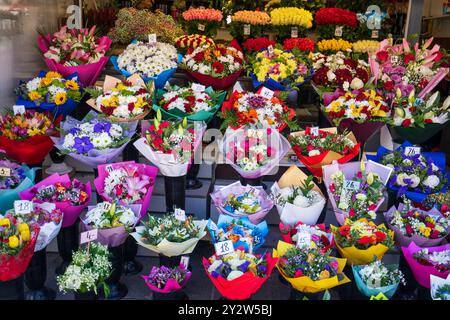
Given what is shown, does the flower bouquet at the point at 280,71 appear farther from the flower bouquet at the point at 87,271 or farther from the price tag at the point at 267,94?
the flower bouquet at the point at 87,271

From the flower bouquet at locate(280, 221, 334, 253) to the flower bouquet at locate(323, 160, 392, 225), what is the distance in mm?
228

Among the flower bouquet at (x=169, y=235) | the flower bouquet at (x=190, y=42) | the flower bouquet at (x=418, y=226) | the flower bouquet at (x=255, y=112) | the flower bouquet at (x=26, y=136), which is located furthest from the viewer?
the flower bouquet at (x=190, y=42)

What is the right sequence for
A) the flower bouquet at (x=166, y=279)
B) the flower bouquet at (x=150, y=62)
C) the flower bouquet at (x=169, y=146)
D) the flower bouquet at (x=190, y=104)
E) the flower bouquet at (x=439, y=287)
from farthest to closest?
the flower bouquet at (x=150, y=62) → the flower bouquet at (x=190, y=104) → the flower bouquet at (x=169, y=146) → the flower bouquet at (x=166, y=279) → the flower bouquet at (x=439, y=287)

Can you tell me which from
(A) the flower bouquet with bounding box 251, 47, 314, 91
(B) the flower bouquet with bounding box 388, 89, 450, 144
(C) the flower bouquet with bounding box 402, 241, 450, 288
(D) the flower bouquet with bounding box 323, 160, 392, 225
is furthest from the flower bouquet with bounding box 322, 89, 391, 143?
(C) the flower bouquet with bounding box 402, 241, 450, 288

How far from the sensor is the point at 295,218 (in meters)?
3.12

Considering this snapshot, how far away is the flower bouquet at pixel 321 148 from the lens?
3428 millimetres

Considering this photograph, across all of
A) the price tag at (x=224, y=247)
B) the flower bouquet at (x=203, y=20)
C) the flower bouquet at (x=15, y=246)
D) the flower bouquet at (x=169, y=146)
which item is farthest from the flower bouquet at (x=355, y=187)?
the flower bouquet at (x=203, y=20)

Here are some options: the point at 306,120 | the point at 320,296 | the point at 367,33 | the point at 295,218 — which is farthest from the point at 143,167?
the point at 367,33

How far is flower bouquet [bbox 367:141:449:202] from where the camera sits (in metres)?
3.44

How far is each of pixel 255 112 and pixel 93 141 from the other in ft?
4.11

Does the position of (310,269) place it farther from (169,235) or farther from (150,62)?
(150,62)

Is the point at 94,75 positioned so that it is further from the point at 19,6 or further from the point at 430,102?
the point at 430,102

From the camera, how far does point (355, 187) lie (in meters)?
3.18

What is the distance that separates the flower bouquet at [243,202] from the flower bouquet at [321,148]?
1.52 ft
